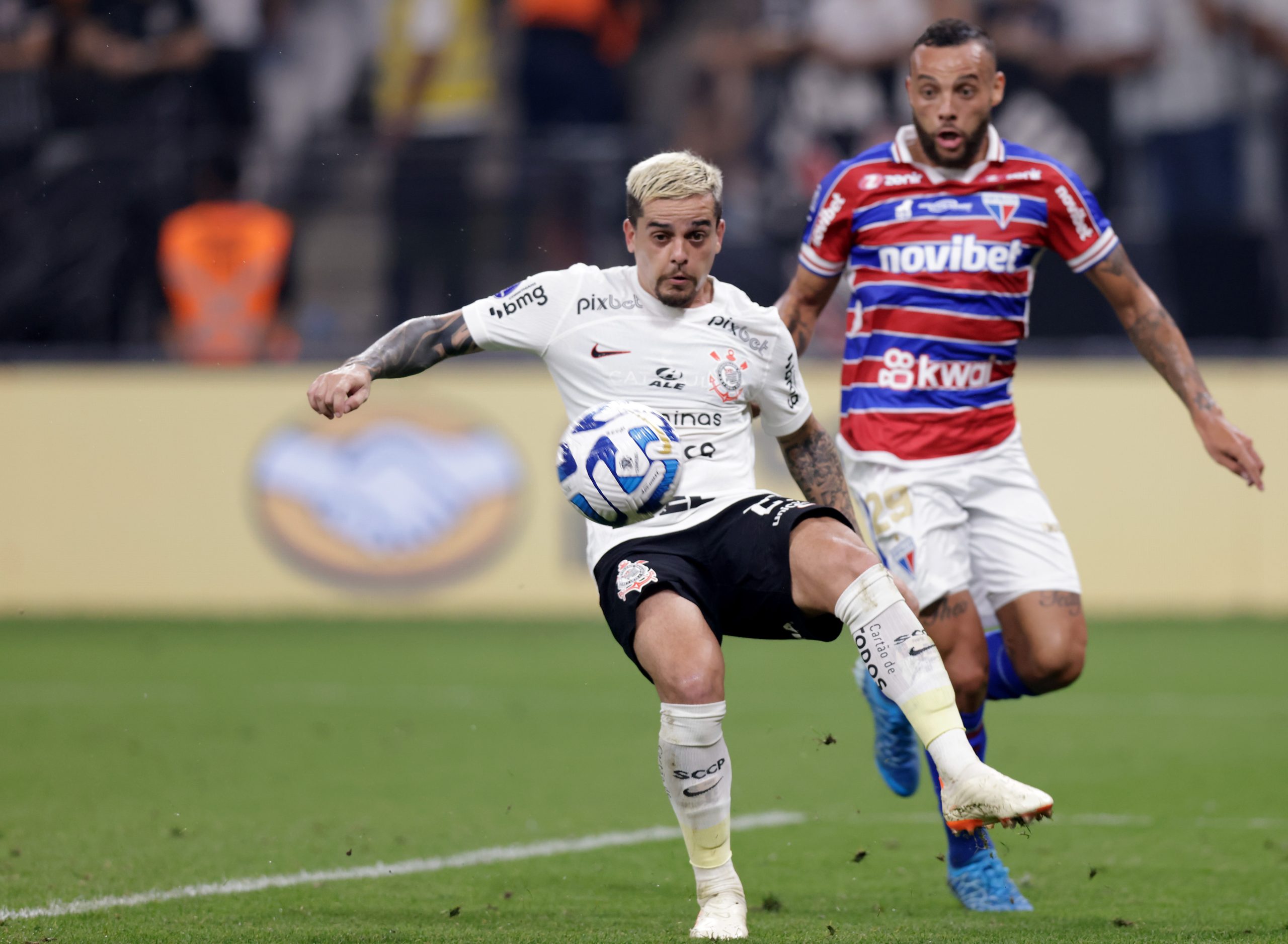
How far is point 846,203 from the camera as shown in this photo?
216 inches

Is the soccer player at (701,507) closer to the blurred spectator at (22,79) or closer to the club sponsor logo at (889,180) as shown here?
the club sponsor logo at (889,180)

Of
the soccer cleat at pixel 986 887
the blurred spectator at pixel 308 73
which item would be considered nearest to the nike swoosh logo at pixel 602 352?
the soccer cleat at pixel 986 887

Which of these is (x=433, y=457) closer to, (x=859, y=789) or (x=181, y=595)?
(x=181, y=595)

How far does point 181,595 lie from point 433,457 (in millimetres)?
2409

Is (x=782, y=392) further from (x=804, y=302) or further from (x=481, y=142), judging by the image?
(x=481, y=142)

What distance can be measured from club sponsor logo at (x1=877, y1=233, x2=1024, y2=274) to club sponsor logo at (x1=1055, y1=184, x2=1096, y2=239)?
180 mm

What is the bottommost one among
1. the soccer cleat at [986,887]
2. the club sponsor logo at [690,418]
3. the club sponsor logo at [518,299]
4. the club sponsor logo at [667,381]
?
the soccer cleat at [986,887]

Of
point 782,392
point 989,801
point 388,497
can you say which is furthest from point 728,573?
point 388,497

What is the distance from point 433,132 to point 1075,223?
999 cm

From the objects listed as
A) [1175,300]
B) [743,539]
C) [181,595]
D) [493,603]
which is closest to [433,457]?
[493,603]

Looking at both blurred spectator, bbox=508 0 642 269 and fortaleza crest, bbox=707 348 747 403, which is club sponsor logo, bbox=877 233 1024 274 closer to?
fortaleza crest, bbox=707 348 747 403

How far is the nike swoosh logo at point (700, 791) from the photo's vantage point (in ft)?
14.3

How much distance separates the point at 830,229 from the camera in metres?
5.51

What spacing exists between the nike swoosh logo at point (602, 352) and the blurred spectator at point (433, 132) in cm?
904
